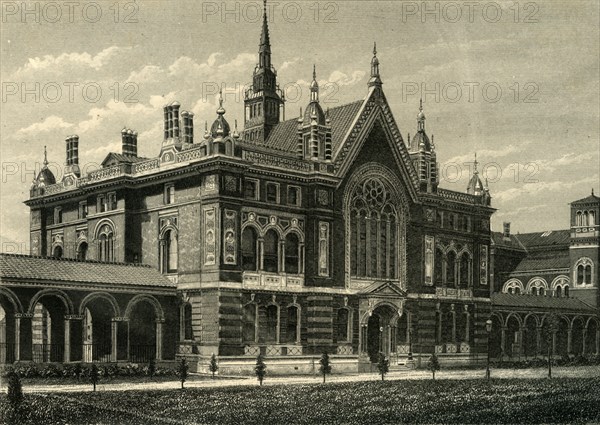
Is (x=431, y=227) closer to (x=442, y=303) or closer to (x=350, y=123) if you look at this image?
(x=442, y=303)

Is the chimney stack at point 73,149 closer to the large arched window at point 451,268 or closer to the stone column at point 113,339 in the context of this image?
the stone column at point 113,339

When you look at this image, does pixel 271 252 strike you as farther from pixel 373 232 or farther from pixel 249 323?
pixel 373 232

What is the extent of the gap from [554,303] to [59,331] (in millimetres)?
44207

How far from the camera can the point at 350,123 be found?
5384 centimetres

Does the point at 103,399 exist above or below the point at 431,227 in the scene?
below

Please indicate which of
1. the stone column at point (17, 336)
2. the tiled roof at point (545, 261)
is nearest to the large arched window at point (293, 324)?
the stone column at point (17, 336)

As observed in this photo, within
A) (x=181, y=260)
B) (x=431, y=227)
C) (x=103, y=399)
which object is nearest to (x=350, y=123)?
(x=431, y=227)

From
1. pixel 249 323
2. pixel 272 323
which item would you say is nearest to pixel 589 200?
pixel 272 323

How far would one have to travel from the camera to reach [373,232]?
54.5 meters

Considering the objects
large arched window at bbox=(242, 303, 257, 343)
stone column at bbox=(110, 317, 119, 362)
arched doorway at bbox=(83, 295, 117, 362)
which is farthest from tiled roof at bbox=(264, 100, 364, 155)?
stone column at bbox=(110, 317, 119, 362)

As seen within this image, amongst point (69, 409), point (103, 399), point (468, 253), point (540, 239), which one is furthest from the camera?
point (540, 239)

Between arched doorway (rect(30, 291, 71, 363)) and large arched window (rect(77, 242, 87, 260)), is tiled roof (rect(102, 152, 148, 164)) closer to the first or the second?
large arched window (rect(77, 242, 87, 260))

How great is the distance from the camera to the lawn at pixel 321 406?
2547 centimetres

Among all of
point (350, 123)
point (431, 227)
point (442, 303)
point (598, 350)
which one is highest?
point (350, 123)
